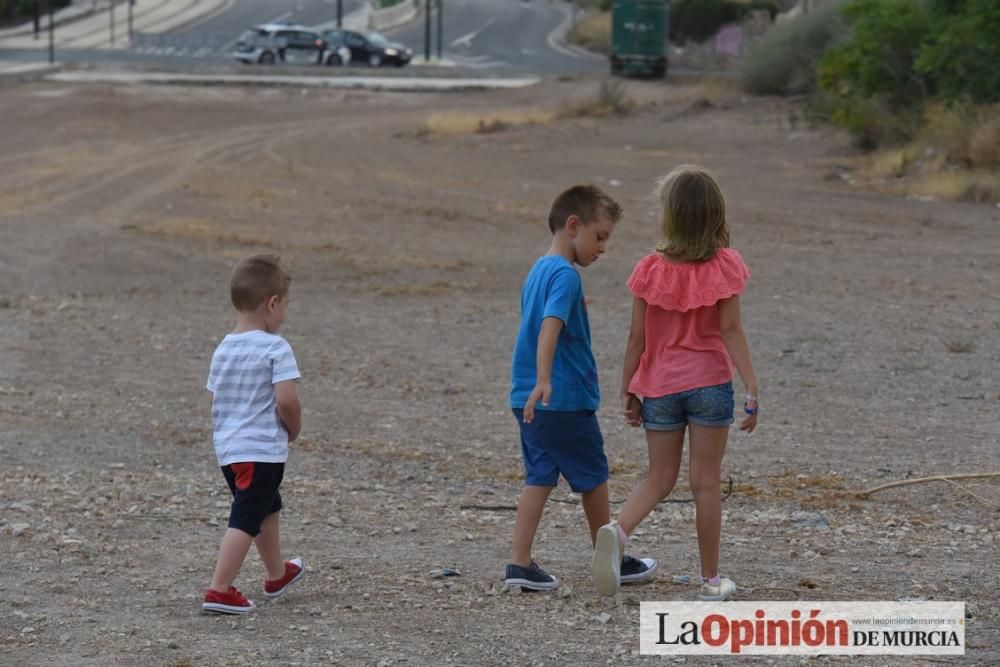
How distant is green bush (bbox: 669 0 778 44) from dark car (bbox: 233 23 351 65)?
830 inches

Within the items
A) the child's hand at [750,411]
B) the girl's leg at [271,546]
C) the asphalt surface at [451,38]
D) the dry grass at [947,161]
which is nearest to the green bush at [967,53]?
the dry grass at [947,161]

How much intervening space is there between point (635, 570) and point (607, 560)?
505 millimetres

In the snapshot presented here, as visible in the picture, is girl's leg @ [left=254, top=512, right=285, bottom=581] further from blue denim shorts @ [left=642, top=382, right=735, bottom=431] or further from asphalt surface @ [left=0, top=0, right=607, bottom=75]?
asphalt surface @ [left=0, top=0, right=607, bottom=75]

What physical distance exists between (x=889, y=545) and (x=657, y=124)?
31901 millimetres

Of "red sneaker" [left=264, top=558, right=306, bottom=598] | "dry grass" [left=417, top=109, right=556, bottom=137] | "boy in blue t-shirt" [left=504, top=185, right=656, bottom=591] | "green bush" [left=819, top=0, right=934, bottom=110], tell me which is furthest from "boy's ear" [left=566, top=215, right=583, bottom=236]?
"dry grass" [left=417, top=109, right=556, bottom=137]

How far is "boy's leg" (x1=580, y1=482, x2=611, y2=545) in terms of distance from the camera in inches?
239

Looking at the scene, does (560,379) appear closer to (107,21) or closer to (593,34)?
(593,34)

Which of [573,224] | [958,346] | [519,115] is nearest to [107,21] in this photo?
[519,115]

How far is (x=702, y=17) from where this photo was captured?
245ft

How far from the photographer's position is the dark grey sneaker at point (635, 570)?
6059 mm

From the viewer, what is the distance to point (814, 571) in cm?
634

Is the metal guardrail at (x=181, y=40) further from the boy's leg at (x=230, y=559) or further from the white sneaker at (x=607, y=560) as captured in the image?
the white sneaker at (x=607, y=560)

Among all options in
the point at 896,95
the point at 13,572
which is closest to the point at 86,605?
the point at 13,572

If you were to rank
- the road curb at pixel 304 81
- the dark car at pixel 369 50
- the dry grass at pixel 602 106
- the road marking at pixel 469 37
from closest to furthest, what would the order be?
the dry grass at pixel 602 106
the road curb at pixel 304 81
the dark car at pixel 369 50
the road marking at pixel 469 37
